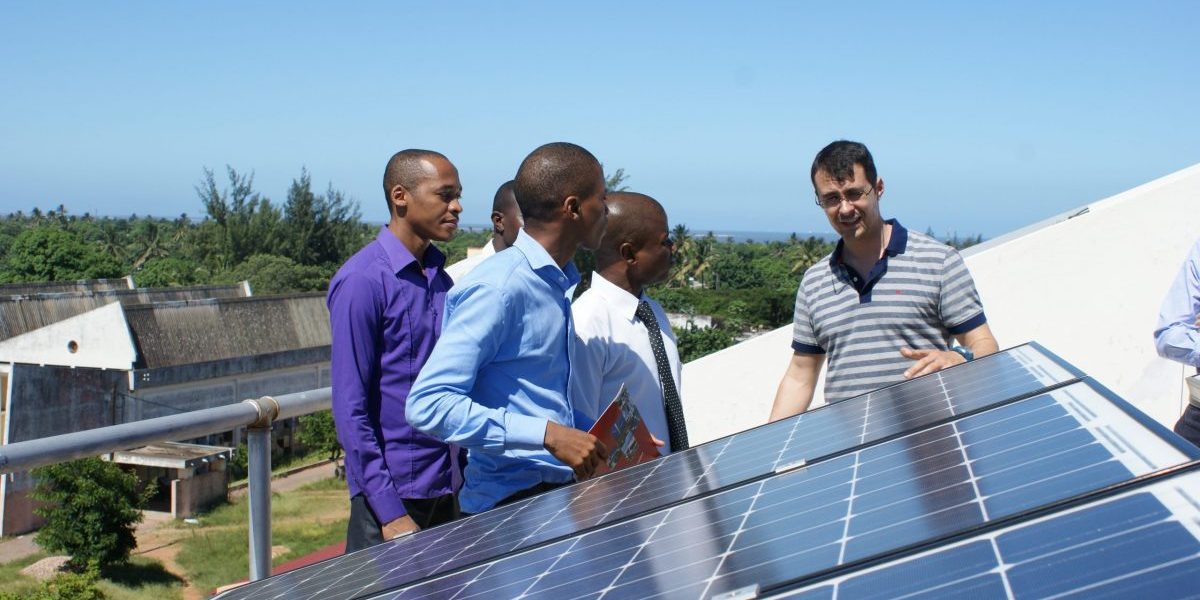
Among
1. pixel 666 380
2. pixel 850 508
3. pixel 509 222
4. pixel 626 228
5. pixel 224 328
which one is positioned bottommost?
pixel 850 508

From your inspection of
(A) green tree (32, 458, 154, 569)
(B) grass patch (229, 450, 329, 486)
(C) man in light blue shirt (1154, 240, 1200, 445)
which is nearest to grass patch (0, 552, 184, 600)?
(A) green tree (32, 458, 154, 569)

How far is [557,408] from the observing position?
9.98 feet

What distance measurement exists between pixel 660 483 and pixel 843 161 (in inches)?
62.3

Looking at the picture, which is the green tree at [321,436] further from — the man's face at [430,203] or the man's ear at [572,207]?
the man's ear at [572,207]

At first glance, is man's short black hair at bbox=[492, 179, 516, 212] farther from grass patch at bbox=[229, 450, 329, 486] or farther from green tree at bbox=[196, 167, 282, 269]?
green tree at bbox=[196, 167, 282, 269]

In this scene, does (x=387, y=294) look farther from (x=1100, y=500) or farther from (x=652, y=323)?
(x=1100, y=500)

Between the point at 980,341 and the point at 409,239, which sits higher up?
the point at 409,239

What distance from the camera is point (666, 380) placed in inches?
145

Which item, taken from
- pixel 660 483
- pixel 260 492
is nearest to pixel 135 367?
pixel 260 492

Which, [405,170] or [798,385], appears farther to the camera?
[798,385]

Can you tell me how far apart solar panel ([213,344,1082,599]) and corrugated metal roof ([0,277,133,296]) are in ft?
165

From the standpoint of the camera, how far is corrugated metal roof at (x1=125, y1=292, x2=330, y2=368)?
3397cm

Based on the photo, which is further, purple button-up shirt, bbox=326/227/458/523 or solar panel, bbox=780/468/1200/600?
purple button-up shirt, bbox=326/227/458/523

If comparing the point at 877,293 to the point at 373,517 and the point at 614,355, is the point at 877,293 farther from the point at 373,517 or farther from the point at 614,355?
the point at 373,517
